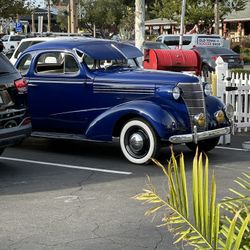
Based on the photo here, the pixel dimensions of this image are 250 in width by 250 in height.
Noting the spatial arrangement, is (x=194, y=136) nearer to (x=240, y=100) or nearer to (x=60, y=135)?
(x=60, y=135)

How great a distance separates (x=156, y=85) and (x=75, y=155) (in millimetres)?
1858

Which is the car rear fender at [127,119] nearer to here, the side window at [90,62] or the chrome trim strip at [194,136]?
the chrome trim strip at [194,136]

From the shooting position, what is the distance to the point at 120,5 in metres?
61.8

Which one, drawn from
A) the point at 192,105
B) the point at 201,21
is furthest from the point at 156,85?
the point at 201,21

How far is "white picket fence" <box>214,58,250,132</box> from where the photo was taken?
10.4m

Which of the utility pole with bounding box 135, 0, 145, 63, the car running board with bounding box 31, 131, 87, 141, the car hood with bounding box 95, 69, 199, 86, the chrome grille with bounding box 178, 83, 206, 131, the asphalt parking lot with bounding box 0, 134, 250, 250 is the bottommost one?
the asphalt parking lot with bounding box 0, 134, 250, 250

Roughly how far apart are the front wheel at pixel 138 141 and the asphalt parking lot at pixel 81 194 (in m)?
0.15

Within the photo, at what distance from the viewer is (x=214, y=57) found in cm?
2458

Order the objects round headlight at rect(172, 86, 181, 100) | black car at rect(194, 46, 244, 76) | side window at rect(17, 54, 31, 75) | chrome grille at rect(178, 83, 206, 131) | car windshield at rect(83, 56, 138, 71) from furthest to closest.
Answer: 1. black car at rect(194, 46, 244, 76)
2. side window at rect(17, 54, 31, 75)
3. car windshield at rect(83, 56, 138, 71)
4. chrome grille at rect(178, 83, 206, 131)
5. round headlight at rect(172, 86, 181, 100)

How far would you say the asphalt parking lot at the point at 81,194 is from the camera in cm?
479

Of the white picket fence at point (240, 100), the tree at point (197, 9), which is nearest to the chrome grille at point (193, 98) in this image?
the white picket fence at point (240, 100)

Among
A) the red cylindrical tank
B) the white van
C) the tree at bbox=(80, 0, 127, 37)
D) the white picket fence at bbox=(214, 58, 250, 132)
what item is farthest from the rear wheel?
the tree at bbox=(80, 0, 127, 37)

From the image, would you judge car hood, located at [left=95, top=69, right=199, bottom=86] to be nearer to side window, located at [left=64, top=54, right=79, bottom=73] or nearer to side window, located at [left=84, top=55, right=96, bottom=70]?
side window, located at [left=84, top=55, right=96, bottom=70]

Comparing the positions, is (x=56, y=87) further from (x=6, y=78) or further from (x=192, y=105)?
(x=192, y=105)
